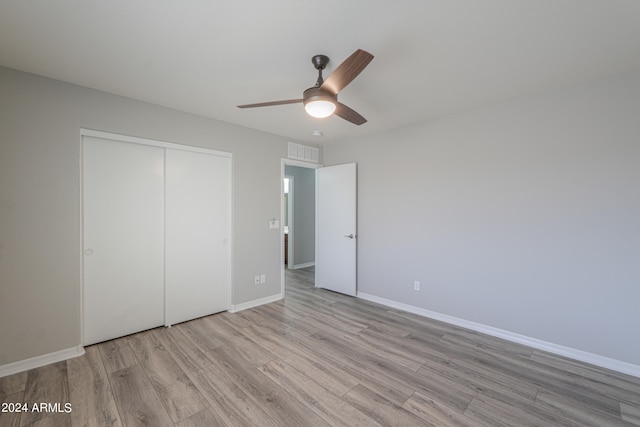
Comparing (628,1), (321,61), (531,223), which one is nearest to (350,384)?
(531,223)

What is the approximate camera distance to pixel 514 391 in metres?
2.08

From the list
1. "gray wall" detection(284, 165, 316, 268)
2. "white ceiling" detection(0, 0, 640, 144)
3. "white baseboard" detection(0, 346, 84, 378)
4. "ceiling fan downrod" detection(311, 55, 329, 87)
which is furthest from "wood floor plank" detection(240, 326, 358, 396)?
"gray wall" detection(284, 165, 316, 268)

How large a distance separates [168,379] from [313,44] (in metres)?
2.87

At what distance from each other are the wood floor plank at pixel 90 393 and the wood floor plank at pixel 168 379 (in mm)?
275

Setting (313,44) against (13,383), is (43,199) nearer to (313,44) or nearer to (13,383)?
(13,383)

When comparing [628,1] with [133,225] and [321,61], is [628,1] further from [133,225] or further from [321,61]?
[133,225]

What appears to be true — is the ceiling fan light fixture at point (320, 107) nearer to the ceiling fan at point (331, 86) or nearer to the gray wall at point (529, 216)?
the ceiling fan at point (331, 86)

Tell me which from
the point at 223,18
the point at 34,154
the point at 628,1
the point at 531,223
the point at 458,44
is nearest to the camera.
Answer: the point at 628,1

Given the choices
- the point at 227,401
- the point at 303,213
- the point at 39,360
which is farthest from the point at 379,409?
the point at 303,213

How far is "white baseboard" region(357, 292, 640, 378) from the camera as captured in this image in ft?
7.62

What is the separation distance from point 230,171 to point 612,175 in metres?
4.03

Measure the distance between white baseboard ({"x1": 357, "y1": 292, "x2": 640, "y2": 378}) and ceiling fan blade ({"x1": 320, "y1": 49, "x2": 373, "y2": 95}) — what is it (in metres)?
3.00

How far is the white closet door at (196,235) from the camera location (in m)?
3.17

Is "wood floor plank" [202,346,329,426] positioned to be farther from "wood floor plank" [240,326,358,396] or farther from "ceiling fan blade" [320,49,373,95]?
"ceiling fan blade" [320,49,373,95]
